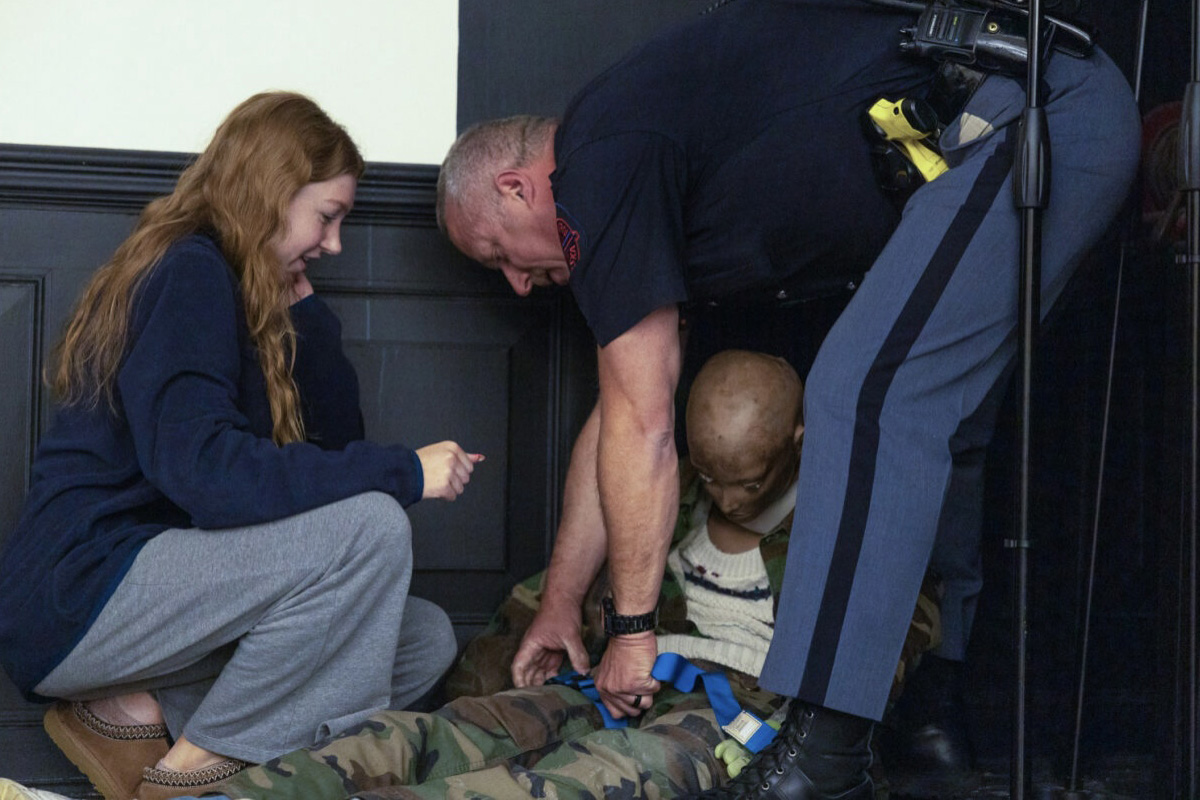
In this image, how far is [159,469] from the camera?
1689 millimetres

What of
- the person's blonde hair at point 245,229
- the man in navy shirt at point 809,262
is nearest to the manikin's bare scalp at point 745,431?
the man in navy shirt at point 809,262

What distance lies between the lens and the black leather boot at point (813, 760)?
1.53m

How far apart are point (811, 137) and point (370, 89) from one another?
2.98ft

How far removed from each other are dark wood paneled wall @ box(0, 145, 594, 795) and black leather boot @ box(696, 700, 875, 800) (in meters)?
0.90

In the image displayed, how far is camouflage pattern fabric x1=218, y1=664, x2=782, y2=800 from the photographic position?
1.56 meters

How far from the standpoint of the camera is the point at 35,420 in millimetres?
2164

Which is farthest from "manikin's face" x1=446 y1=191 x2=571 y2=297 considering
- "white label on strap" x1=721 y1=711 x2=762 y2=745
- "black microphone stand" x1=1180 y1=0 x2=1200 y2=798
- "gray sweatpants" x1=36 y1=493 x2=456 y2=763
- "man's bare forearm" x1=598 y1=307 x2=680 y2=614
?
"black microphone stand" x1=1180 y1=0 x2=1200 y2=798

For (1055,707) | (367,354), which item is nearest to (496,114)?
(367,354)

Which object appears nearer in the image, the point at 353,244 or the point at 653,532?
the point at 653,532

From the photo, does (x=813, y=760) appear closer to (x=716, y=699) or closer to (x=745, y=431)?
(x=716, y=699)

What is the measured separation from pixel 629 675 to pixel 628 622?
0.28 ft

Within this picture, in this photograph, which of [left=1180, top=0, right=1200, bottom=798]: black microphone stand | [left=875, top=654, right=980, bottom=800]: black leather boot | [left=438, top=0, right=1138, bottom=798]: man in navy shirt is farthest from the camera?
[left=875, top=654, right=980, bottom=800]: black leather boot

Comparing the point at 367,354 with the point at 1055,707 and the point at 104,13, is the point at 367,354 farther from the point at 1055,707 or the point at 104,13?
the point at 1055,707

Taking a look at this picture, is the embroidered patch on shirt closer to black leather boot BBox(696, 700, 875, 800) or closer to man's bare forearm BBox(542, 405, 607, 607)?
man's bare forearm BBox(542, 405, 607, 607)
